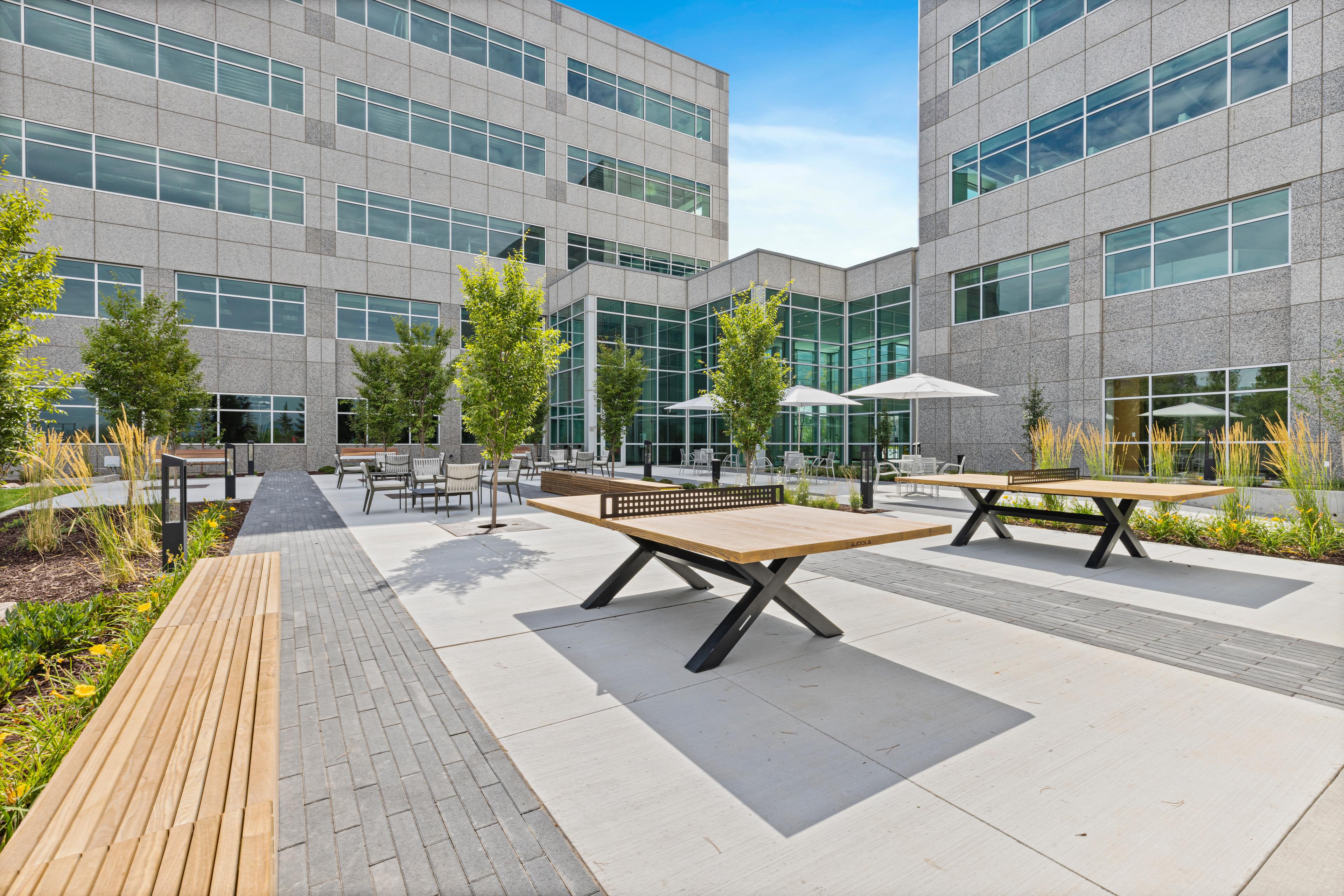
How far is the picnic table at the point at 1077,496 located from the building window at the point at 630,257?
23903 mm

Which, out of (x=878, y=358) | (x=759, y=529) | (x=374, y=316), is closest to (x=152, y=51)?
(x=374, y=316)

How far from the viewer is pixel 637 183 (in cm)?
3341

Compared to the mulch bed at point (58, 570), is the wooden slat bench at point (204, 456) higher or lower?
higher

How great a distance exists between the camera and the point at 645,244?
3334 centimetres

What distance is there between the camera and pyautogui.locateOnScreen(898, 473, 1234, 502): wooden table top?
646 cm

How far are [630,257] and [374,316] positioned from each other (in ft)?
43.1

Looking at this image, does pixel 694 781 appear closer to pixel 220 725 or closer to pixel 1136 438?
pixel 220 725

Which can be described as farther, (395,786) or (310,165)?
(310,165)

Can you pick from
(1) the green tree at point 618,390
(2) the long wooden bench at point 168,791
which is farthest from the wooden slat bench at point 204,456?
(2) the long wooden bench at point 168,791

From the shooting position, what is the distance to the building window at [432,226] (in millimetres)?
26781

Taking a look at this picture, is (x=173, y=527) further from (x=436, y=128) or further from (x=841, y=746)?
(x=436, y=128)

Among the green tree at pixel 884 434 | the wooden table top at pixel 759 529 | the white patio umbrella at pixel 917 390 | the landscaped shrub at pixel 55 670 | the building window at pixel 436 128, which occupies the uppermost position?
the building window at pixel 436 128

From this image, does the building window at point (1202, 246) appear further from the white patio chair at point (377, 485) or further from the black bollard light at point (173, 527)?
the black bollard light at point (173, 527)

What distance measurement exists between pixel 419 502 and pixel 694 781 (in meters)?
12.3
